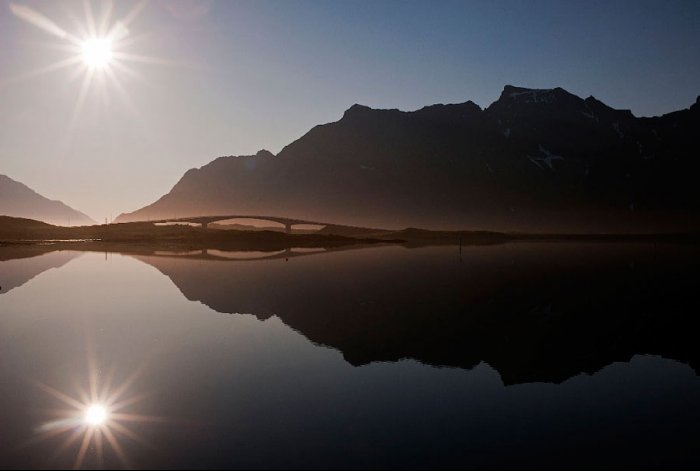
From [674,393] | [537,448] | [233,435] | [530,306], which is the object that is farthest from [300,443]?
[530,306]

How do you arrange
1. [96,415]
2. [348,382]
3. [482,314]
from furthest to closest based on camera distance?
1. [482,314]
2. [348,382]
3. [96,415]

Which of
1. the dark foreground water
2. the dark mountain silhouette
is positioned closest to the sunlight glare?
the dark foreground water

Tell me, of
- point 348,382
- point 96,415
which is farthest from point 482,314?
point 96,415

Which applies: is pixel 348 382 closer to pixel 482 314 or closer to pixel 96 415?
pixel 96 415

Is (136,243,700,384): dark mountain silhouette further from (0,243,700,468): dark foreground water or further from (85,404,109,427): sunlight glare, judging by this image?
(85,404,109,427): sunlight glare

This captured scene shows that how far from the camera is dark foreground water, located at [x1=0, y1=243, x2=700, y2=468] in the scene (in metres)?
11.1

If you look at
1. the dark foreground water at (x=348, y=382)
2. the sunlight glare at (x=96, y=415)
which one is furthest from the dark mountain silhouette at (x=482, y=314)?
the sunlight glare at (x=96, y=415)

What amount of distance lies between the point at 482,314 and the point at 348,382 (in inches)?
→ 655

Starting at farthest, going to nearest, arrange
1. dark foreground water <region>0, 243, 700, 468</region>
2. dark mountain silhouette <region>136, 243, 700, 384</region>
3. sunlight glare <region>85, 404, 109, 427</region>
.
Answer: dark mountain silhouette <region>136, 243, 700, 384</region>
sunlight glare <region>85, 404, 109, 427</region>
dark foreground water <region>0, 243, 700, 468</region>

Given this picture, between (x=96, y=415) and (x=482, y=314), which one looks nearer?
→ (x=96, y=415)

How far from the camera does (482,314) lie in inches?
1214

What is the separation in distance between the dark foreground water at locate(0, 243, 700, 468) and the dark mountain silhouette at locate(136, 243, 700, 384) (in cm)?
18

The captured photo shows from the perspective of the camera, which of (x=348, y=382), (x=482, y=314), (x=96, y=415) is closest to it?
(x=96, y=415)

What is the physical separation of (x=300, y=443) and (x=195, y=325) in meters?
17.2
